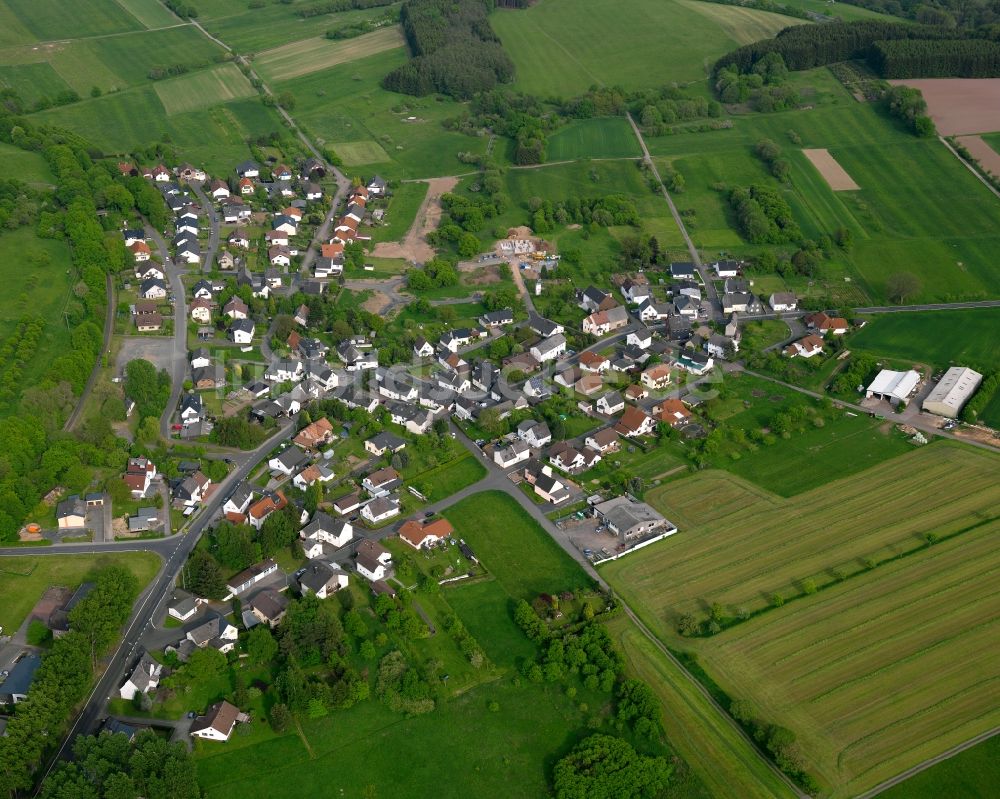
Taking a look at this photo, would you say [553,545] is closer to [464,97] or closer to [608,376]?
[608,376]

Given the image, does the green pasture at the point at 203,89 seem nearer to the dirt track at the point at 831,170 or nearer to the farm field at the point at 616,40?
the farm field at the point at 616,40

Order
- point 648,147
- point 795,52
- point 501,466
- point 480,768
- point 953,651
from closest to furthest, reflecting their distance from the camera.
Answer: point 480,768 → point 953,651 → point 501,466 → point 648,147 → point 795,52

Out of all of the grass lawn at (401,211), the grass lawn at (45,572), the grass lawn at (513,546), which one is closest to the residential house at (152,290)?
the grass lawn at (401,211)

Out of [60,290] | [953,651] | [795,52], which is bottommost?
[60,290]

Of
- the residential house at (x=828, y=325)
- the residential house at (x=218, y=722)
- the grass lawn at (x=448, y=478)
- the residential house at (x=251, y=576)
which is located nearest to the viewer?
the residential house at (x=218, y=722)

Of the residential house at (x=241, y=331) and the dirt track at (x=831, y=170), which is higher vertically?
the dirt track at (x=831, y=170)

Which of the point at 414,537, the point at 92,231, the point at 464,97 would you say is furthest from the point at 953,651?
the point at 464,97
